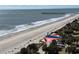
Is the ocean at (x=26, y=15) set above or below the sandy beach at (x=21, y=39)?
above

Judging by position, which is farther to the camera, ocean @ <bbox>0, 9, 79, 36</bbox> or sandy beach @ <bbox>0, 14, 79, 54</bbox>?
sandy beach @ <bbox>0, 14, 79, 54</bbox>

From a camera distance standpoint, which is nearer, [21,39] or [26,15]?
[26,15]

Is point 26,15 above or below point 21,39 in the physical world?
above

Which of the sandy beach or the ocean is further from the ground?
the ocean

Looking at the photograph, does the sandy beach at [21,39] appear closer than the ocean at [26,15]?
No

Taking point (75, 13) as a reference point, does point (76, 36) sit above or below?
below

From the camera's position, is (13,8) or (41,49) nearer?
(13,8)
